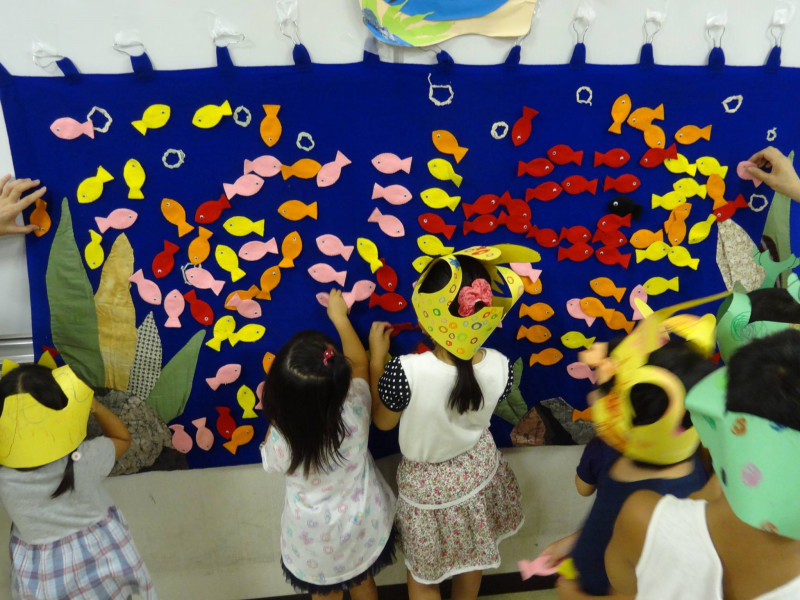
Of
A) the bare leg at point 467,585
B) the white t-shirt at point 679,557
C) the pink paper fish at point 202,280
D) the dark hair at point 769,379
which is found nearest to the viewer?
the dark hair at point 769,379

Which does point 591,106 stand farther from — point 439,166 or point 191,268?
point 191,268

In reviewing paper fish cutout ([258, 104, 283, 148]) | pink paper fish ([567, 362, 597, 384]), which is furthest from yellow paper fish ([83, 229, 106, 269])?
pink paper fish ([567, 362, 597, 384])

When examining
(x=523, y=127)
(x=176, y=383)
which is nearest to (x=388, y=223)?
(x=523, y=127)

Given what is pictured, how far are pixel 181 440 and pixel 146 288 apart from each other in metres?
0.46

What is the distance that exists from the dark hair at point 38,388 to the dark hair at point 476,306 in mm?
862

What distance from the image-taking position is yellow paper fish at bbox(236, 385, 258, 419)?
151cm

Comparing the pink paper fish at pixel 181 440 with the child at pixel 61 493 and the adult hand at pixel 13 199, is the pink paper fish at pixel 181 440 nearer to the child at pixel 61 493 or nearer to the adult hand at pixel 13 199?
the child at pixel 61 493

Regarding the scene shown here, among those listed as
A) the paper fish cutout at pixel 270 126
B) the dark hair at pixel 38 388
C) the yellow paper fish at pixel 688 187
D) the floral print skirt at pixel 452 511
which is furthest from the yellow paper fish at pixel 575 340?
the dark hair at pixel 38 388

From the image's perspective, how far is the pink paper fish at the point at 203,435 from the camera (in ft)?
5.03

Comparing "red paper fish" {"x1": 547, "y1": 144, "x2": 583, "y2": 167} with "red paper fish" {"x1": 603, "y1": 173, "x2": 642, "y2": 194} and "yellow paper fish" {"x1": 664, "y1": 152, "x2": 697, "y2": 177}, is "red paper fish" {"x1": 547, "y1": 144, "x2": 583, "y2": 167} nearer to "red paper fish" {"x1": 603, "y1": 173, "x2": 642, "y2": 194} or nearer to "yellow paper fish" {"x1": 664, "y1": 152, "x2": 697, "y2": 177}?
"red paper fish" {"x1": 603, "y1": 173, "x2": 642, "y2": 194}

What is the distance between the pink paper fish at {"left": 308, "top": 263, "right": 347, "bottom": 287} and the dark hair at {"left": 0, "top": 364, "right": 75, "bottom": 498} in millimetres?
639

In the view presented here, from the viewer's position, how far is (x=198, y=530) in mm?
1718

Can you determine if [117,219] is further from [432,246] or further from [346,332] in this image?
[432,246]

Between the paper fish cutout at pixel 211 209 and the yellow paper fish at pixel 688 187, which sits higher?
the yellow paper fish at pixel 688 187
